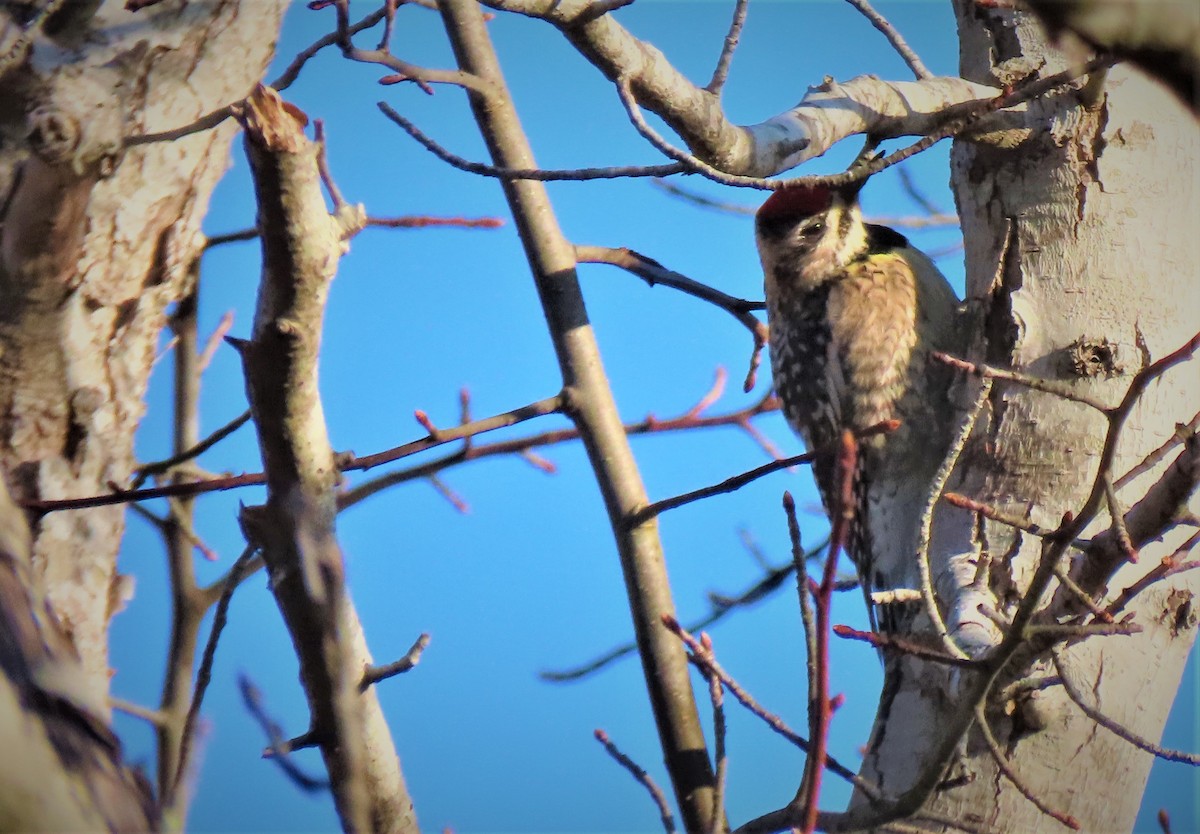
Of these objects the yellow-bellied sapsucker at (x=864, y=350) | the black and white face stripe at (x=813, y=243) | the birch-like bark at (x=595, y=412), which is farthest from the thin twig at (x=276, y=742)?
the black and white face stripe at (x=813, y=243)

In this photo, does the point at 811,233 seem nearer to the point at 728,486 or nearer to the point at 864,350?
the point at 864,350

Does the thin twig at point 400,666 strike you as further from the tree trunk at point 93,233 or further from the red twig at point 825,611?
the tree trunk at point 93,233

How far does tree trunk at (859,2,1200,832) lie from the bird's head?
0.62 m

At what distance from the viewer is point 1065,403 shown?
2.34 meters

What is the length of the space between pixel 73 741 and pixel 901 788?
1.68 meters

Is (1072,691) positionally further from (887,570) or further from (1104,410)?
(887,570)

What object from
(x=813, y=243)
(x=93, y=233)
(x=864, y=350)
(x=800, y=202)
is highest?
(x=93, y=233)

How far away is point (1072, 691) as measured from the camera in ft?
5.49

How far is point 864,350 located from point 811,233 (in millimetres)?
459

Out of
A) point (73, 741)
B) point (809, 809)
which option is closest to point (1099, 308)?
point (809, 809)

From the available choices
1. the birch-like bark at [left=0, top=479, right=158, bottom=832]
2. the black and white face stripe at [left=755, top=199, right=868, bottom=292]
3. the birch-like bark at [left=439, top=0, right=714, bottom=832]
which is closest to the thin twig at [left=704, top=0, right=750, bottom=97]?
the birch-like bark at [left=439, top=0, right=714, bottom=832]

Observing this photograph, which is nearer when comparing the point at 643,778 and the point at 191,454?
the point at 643,778

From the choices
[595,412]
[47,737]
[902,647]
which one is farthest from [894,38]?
[47,737]

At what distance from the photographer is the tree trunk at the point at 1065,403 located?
2082mm
